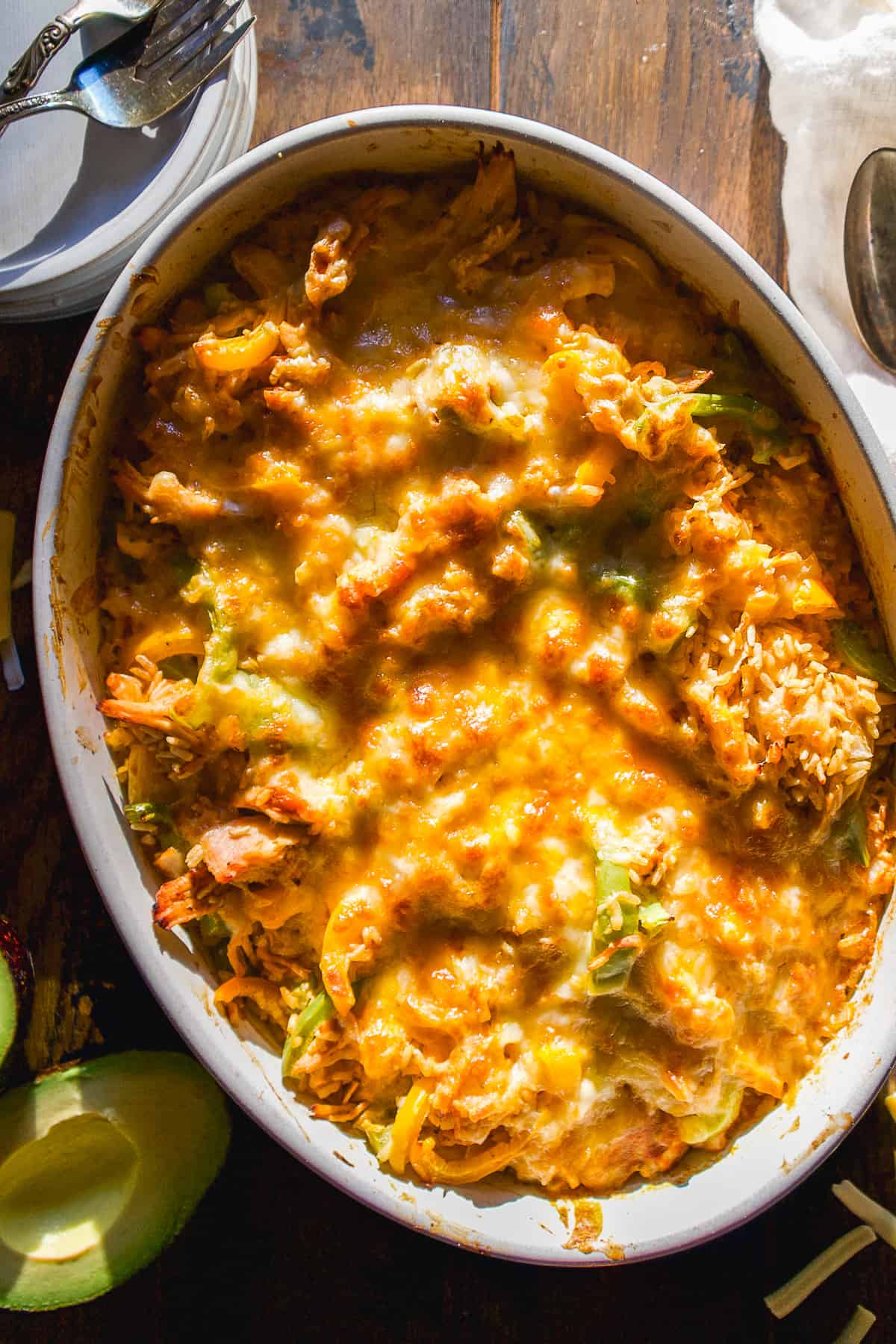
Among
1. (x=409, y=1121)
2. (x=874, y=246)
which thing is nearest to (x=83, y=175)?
(x=874, y=246)

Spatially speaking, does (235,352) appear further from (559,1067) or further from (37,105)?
(559,1067)

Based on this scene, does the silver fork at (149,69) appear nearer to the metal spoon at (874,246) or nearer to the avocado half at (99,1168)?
the metal spoon at (874,246)

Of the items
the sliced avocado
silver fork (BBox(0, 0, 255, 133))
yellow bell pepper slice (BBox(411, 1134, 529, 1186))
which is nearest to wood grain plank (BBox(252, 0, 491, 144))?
silver fork (BBox(0, 0, 255, 133))

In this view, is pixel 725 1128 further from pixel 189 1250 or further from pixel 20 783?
pixel 20 783

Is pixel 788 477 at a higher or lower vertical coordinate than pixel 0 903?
higher

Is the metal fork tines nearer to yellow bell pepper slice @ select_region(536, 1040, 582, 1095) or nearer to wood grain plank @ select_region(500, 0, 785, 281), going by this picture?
wood grain plank @ select_region(500, 0, 785, 281)

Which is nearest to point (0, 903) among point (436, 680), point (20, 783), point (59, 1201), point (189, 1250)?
point (20, 783)
